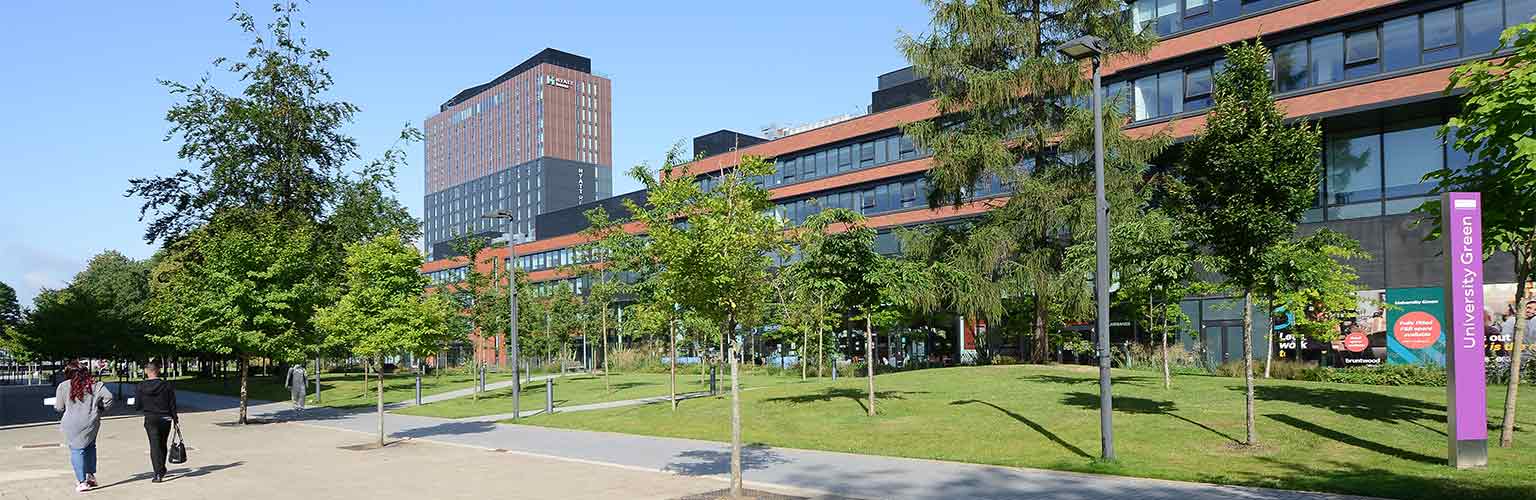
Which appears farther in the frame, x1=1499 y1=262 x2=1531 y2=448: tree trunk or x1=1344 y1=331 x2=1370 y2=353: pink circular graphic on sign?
x1=1344 y1=331 x2=1370 y2=353: pink circular graphic on sign

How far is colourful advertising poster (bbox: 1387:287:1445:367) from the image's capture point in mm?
29844

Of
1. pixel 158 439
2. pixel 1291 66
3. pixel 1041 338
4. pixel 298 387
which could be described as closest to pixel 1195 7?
pixel 1291 66

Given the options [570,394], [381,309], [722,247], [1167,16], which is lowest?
[570,394]

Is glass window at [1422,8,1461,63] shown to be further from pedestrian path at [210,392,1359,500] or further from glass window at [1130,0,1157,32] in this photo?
pedestrian path at [210,392,1359,500]

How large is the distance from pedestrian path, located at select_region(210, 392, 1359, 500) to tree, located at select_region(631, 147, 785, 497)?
1.65 m

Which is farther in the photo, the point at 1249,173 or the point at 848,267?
the point at 848,267

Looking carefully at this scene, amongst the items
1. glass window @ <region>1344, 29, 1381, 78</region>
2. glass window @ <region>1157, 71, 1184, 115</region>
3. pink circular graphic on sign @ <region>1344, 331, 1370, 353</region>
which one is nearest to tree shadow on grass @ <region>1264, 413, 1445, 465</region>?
pink circular graphic on sign @ <region>1344, 331, 1370, 353</region>

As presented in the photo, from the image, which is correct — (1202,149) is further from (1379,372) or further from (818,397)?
(1379,372)

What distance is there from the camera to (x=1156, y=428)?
15.5 m

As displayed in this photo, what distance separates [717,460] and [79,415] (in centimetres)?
874

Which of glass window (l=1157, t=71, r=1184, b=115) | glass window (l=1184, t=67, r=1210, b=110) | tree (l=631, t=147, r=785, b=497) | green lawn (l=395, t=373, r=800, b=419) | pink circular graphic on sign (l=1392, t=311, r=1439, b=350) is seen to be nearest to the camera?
tree (l=631, t=147, r=785, b=497)

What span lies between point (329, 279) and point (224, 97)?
10.6 meters

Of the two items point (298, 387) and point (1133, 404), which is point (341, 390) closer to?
point (298, 387)

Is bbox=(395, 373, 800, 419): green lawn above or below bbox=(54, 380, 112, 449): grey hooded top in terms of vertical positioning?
below
